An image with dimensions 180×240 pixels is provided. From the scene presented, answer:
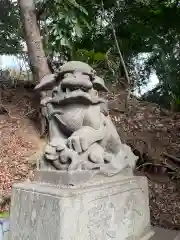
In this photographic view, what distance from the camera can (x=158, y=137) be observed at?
16.2 ft

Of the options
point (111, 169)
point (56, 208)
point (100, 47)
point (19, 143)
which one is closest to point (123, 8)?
point (100, 47)

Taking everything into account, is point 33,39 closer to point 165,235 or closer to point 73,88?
point 73,88

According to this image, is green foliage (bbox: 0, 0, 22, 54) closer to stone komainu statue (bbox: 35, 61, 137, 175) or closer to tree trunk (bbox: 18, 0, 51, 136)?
tree trunk (bbox: 18, 0, 51, 136)

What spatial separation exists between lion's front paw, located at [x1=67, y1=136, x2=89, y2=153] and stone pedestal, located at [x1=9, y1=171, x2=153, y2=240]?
0.24 metres

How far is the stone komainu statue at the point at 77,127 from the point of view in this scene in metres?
2.34

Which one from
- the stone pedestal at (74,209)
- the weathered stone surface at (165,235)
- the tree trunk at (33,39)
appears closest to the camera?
the stone pedestal at (74,209)

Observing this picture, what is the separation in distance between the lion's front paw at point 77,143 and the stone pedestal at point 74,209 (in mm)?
242

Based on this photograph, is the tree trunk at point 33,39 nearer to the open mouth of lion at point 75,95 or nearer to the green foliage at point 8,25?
the green foliage at point 8,25

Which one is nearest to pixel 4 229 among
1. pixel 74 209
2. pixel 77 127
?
pixel 74 209

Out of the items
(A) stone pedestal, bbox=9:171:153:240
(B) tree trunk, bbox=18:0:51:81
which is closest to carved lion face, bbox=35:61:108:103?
(A) stone pedestal, bbox=9:171:153:240

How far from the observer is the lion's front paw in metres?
2.33

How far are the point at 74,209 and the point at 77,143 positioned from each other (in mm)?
537

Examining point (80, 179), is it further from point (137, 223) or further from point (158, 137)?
point (158, 137)

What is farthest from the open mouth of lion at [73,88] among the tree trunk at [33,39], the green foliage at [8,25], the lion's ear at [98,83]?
the green foliage at [8,25]
